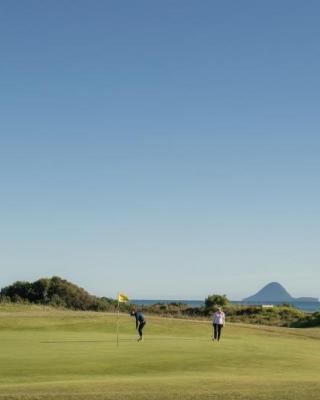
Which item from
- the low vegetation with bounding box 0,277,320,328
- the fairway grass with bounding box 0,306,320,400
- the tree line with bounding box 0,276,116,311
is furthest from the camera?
the tree line with bounding box 0,276,116,311

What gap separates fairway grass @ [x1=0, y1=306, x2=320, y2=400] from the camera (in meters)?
18.2

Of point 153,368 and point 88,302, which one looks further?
point 88,302

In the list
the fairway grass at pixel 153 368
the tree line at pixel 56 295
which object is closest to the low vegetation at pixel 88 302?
the tree line at pixel 56 295

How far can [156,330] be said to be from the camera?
4803 cm

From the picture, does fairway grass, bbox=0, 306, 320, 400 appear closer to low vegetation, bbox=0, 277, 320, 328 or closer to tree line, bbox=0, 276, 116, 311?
low vegetation, bbox=0, 277, 320, 328

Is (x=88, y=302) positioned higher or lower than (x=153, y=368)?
higher

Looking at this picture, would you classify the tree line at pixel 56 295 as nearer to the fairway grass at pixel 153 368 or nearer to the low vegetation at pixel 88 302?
the low vegetation at pixel 88 302

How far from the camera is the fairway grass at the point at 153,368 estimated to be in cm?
1822

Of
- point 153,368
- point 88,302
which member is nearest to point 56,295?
point 88,302

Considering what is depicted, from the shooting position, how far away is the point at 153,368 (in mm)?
25859

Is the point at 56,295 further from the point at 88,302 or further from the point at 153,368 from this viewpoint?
the point at 153,368

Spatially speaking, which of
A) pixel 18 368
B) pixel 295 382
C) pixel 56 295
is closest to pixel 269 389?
pixel 295 382

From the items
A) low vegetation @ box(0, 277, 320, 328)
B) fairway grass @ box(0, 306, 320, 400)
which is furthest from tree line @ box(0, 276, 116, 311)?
fairway grass @ box(0, 306, 320, 400)

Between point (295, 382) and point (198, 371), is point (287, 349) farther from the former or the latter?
point (295, 382)
